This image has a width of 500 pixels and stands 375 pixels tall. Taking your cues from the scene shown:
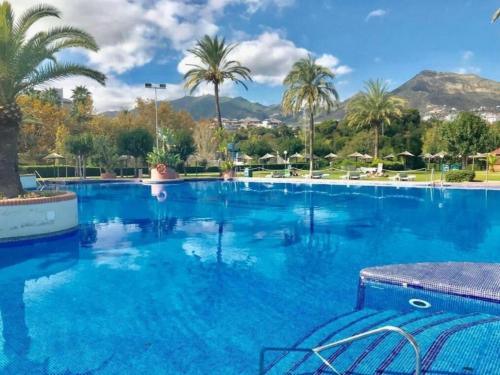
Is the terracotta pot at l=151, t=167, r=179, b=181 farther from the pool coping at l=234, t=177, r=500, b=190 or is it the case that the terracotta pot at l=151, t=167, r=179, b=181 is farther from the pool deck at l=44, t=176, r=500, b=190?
the pool coping at l=234, t=177, r=500, b=190

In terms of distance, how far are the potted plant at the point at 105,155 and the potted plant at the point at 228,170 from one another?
1039 centimetres

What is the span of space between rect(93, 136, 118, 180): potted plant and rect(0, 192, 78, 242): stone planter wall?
26250 mm

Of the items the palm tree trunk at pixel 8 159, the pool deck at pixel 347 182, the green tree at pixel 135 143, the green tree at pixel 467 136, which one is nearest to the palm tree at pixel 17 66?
A: the palm tree trunk at pixel 8 159

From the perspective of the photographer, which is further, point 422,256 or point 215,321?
point 422,256

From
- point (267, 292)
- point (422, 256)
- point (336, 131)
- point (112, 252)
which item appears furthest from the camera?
point (336, 131)

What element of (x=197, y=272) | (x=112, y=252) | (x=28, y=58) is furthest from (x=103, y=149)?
(x=197, y=272)

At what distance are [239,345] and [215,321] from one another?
33.8 inches

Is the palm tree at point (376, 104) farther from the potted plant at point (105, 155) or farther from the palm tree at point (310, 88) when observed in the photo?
the potted plant at point (105, 155)

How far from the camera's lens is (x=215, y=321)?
605 centimetres

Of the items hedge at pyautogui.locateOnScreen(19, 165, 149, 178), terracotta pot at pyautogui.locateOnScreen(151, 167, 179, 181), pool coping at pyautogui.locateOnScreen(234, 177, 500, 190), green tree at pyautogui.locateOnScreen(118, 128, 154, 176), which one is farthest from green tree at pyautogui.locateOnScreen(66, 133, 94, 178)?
pool coping at pyautogui.locateOnScreen(234, 177, 500, 190)

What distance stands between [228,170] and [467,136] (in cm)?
2318

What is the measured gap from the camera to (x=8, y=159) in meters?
12.4

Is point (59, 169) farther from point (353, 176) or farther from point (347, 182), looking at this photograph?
point (353, 176)

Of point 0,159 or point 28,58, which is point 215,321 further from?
point 28,58
